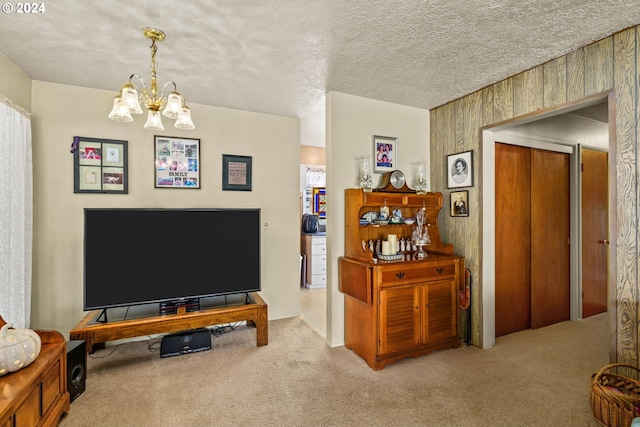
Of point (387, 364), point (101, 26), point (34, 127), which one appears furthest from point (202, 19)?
point (387, 364)

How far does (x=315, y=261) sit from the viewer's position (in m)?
5.30

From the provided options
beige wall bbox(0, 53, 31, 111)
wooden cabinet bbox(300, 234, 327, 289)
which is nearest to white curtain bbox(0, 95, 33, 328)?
beige wall bbox(0, 53, 31, 111)

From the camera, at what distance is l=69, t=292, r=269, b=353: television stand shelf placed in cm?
246

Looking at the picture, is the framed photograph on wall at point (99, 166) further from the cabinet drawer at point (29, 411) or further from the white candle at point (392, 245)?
the white candle at point (392, 245)

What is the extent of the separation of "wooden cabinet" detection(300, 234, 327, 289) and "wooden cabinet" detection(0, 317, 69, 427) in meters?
3.61

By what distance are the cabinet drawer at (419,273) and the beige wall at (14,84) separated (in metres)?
3.29

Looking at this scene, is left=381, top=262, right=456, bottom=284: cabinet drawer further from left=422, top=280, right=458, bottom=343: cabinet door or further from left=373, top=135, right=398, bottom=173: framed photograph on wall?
left=373, top=135, right=398, bottom=173: framed photograph on wall

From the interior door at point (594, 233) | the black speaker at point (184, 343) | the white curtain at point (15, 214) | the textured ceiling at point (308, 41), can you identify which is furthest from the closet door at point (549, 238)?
the white curtain at point (15, 214)

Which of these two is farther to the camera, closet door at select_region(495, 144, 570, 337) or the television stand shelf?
closet door at select_region(495, 144, 570, 337)

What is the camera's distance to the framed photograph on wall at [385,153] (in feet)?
10.5

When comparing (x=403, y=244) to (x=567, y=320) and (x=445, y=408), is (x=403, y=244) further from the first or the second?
(x=567, y=320)

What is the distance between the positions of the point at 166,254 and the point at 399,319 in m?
2.18

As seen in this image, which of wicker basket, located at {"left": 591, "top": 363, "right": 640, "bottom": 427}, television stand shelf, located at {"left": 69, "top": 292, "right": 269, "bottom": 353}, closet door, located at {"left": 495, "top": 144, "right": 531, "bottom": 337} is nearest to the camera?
wicker basket, located at {"left": 591, "top": 363, "right": 640, "bottom": 427}

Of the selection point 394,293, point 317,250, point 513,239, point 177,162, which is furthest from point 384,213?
point 317,250
